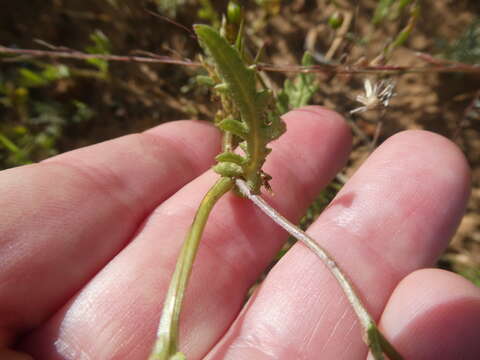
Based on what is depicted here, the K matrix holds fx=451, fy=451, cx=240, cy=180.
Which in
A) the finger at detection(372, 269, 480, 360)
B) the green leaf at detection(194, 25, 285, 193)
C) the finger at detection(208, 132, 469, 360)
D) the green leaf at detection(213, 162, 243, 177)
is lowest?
the finger at detection(372, 269, 480, 360)

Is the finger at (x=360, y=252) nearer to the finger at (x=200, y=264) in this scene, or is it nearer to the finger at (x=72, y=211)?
the finger at (x=200, y=264)

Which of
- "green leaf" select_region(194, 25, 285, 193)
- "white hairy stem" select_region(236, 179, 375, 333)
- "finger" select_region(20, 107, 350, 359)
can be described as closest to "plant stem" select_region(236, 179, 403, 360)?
"white hairy stem" select_region(236, 179, 375, 333)

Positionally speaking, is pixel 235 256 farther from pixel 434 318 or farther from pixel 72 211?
pixel 434 318

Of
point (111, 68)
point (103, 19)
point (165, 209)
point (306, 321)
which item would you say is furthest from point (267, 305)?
point (103, 19)

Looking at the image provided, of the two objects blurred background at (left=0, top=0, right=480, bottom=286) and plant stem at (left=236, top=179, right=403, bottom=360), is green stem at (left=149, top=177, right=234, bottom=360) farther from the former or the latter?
blurred background at (left=0, top=0, right=480, bottom=286)

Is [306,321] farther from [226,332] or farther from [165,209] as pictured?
[165,209]

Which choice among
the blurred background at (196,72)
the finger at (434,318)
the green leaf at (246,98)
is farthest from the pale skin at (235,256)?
the blurred background at (196,72)

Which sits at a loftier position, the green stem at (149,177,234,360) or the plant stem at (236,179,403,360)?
the green stem at (149,177,234,360)
